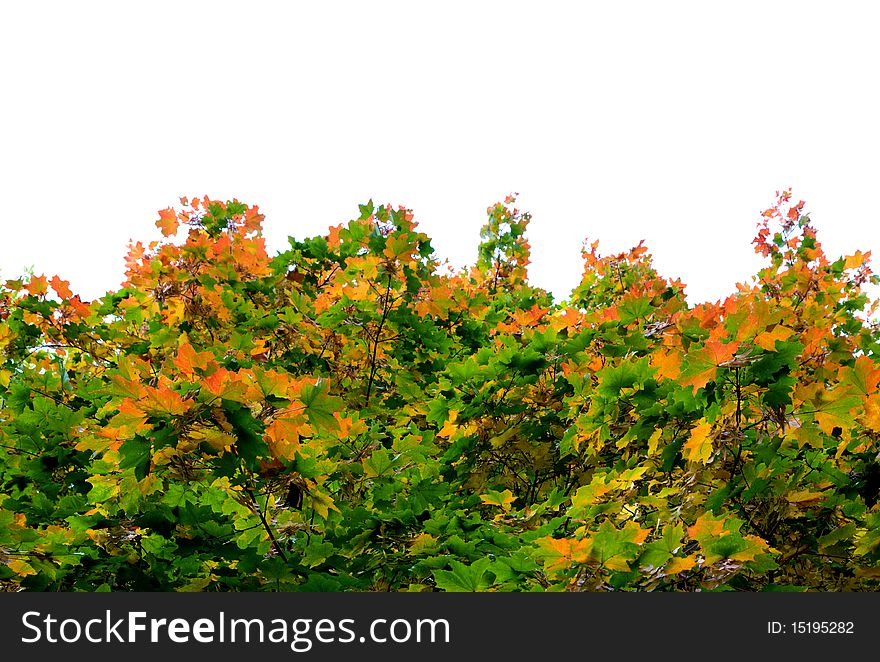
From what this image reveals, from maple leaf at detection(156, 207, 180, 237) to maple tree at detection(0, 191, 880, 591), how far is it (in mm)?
345

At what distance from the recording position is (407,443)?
3.01 meters

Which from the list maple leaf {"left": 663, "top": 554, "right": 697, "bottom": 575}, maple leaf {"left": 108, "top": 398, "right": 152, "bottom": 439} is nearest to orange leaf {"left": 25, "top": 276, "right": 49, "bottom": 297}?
maple leaf {"left": 108, "top": 398, "right": 152, "bottom": 439}

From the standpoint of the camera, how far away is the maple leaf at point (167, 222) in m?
5.45

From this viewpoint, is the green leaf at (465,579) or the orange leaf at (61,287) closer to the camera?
the green leaf at (465,579)

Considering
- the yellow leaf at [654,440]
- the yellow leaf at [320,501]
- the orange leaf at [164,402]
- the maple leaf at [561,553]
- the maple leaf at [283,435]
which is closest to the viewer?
the orange leaf at [164,402]

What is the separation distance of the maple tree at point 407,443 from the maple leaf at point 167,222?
345 millimetres

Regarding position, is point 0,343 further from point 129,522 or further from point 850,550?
point 850,550

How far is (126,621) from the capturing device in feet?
7.38

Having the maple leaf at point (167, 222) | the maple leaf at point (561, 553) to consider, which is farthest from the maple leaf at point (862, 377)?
the maple leaf at point (167, 222)

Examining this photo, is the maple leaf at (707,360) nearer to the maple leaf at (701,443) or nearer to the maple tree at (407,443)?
the maple tree at (407,443)

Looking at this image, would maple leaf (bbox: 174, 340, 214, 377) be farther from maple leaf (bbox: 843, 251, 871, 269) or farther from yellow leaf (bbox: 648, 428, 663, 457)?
maple leaf (bbox: 843, 251, 871, 269)

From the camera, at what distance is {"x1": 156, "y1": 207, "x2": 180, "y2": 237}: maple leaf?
17.9 feet

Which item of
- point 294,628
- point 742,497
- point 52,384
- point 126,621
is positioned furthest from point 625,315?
point 52,384

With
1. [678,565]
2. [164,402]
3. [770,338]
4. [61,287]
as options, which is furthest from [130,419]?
[61,287]
